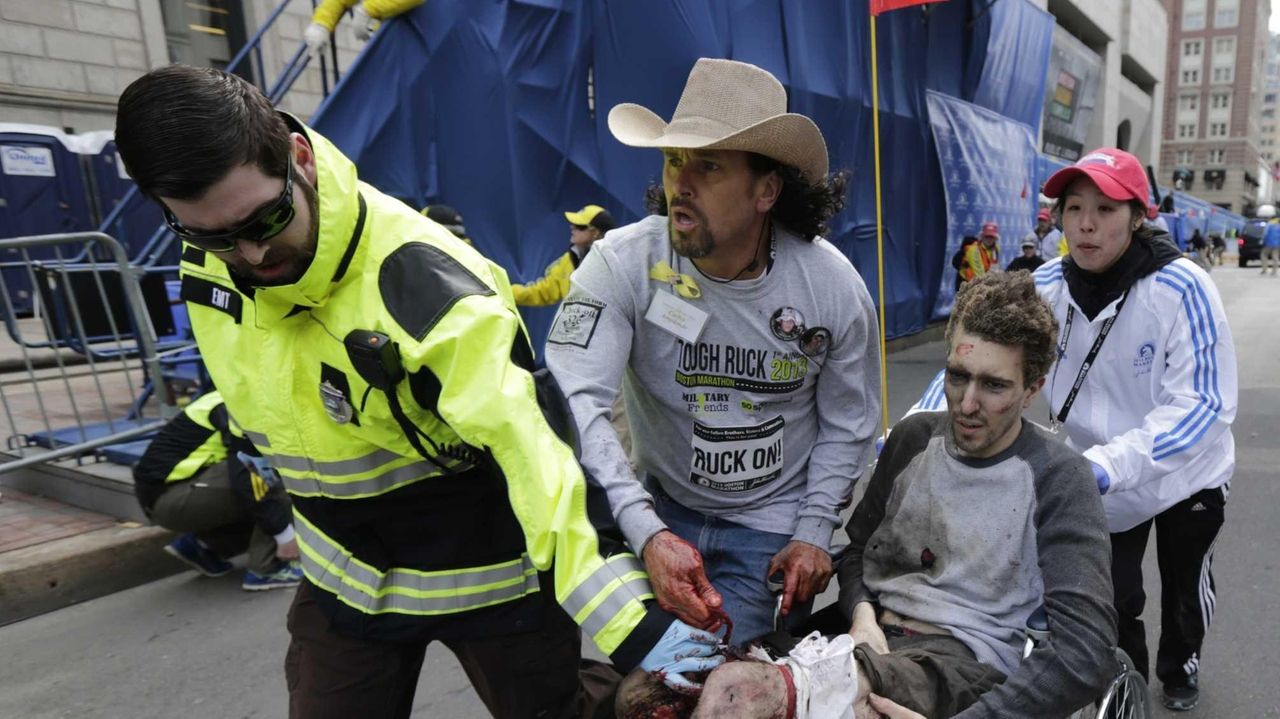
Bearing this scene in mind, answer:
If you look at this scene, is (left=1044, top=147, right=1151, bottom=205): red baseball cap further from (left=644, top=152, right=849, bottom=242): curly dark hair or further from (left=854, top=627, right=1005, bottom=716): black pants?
(left=854, top=627, right=1005, bottom=716): black pants

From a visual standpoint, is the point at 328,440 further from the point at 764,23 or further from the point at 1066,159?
the point at 1066,159

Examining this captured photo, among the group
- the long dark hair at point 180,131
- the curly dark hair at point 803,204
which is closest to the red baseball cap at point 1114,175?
the curly dark hair at point 803,204

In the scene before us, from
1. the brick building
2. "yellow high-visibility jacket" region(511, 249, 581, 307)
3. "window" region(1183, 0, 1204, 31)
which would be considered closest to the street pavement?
"yellow high-visibility jacket" region(511, 249, 581, 307)

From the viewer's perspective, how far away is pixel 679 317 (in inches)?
77.4

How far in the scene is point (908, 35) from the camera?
32.1 ft

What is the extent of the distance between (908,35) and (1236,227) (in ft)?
172

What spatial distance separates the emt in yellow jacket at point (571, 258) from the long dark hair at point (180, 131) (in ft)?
15.0

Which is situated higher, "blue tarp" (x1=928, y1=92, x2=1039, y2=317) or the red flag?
the red flag

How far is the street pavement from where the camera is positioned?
313 centimetres

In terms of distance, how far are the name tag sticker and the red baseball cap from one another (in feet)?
3.59

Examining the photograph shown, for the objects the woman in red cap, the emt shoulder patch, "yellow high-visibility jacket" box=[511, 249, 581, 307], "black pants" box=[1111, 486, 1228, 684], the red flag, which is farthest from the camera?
"yellow high-visibility jacket" box=[511, 249, 581, 307]

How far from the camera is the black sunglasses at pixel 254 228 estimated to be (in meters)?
1.37

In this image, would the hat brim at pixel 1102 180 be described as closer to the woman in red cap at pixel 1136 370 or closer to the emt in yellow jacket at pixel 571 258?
the woman in red cap at pixel 1136 370

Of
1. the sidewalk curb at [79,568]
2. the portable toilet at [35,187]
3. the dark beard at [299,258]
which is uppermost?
the portable toilet at [35,187]
